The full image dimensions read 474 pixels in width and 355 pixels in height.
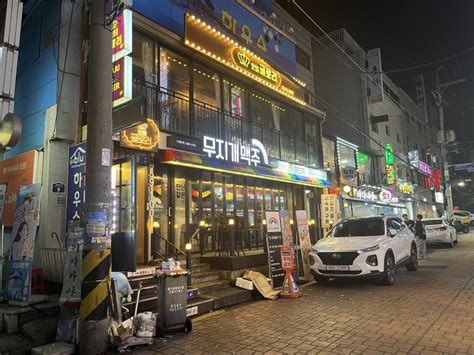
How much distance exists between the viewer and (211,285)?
8.48 meters

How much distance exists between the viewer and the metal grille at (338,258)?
945cm

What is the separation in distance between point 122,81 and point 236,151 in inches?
223

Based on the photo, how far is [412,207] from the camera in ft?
113

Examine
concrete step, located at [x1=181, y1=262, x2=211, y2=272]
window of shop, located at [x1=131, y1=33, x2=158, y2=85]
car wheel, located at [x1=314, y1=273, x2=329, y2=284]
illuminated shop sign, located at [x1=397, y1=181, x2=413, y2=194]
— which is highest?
window of shop, located at [x1=131, y1=33, x2=158, y2=85]

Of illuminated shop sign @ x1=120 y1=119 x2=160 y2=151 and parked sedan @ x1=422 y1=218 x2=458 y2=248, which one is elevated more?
illuminated shop sign @ x1=120 y1=119 x2=160 y2=151

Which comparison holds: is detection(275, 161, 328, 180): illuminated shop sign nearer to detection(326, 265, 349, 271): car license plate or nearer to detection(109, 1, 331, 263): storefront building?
detection(109, 1, 331, 263): storefront building

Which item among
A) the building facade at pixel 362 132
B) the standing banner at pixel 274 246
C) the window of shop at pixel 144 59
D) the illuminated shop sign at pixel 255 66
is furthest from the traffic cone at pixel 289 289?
the building facade at pixel 362 132

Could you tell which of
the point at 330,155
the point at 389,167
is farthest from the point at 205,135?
the point at 389,167

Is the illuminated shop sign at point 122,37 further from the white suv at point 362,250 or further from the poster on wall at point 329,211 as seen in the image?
the poster on wall at point 329,211

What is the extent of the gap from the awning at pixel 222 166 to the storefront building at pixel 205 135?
1.5 inches

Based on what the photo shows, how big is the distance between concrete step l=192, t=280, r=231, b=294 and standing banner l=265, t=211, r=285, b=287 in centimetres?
123

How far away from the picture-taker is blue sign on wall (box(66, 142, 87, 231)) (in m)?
7.60

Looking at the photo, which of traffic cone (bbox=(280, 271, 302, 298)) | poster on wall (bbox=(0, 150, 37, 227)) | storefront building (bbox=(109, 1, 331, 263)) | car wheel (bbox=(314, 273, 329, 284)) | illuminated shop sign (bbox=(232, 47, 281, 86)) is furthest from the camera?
illuminated shop sign (bbox=(232, 47, 281, 86))

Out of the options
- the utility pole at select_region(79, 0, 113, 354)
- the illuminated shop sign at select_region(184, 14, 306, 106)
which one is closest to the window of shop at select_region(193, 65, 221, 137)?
the illuminated shop sign at select_region(184, 14, 306, 106)
